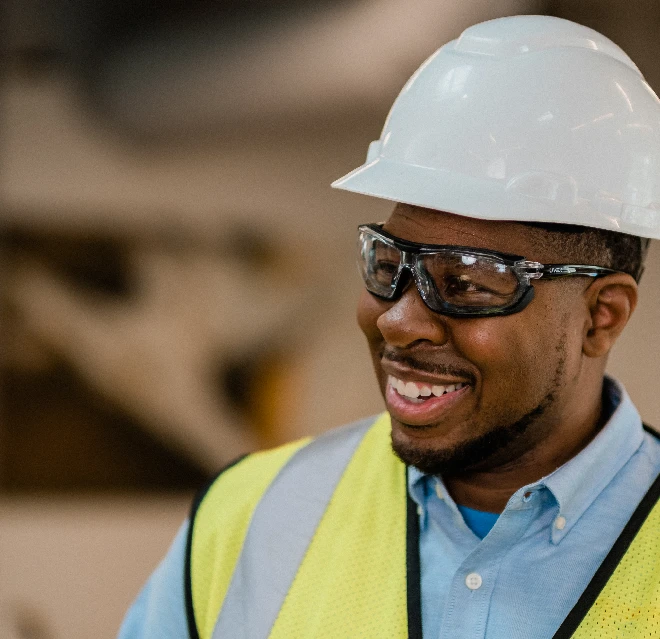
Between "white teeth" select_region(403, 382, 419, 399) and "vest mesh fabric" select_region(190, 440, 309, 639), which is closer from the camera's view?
"white teeth" select_region(403, 382, 419, 399)

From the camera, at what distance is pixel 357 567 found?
1750 mm

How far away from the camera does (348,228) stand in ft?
11.6

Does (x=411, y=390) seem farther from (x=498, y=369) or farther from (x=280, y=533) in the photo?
(x=280, y=533)

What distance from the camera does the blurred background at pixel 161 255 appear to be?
11.3 feet

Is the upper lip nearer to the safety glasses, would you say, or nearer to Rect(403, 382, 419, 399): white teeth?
Rect(403, 382, 419, 399): white teeth

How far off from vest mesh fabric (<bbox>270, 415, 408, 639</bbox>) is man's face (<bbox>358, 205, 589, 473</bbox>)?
0.16 metres

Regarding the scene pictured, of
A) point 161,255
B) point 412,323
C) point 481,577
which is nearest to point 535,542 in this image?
point 481,577

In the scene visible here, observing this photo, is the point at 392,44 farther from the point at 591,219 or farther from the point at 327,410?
the point at 591,219

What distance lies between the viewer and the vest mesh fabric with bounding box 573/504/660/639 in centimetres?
151

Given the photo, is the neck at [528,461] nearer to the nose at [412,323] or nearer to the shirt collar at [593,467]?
the shirt collar at [593,467]

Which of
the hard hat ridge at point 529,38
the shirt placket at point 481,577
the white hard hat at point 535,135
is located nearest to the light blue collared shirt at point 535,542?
the shirt placket at point 481,577

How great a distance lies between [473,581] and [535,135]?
2.69ft

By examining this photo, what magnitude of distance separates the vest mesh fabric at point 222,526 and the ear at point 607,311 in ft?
2.31

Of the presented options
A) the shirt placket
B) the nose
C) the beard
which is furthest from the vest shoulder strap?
the nose
